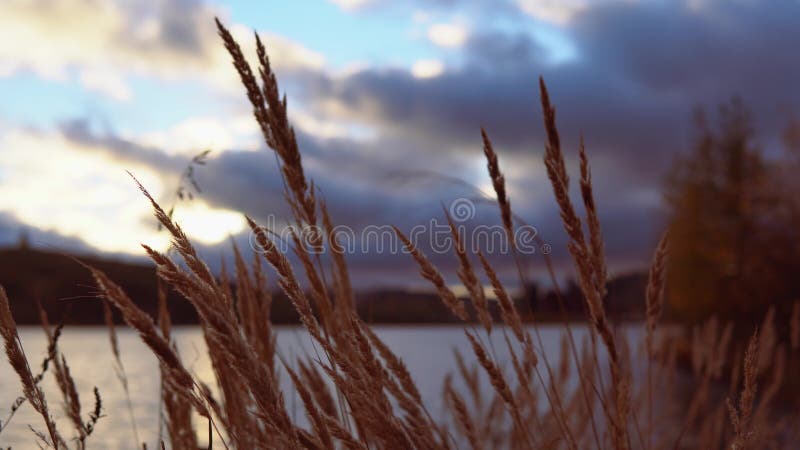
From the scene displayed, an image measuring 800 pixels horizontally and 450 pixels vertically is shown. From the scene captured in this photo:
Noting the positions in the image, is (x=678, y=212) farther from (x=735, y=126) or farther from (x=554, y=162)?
(x=554, y=162)

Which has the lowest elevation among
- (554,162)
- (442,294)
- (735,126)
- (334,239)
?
(442,294)

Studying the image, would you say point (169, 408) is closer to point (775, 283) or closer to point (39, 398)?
point (39, 398)

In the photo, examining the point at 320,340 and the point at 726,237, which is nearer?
the point at 320,340

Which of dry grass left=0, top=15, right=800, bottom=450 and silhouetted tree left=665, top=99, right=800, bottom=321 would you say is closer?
dry grass left=0, top=15, right=800, bottom=450

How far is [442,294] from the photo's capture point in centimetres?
175

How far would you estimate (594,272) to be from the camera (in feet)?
4.96

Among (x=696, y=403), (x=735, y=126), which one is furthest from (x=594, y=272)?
(x=735, y=126)

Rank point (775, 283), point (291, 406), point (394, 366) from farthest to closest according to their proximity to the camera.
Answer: point (775, 283), point (291, 406), point (394, 366)

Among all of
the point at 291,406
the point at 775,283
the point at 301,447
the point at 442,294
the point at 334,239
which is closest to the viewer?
the point at 301,447

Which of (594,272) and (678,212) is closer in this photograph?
(594,272)

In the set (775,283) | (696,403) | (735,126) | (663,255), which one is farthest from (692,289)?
(663,255)

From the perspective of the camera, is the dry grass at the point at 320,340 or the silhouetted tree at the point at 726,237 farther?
the silhouetted tree at the point at 726,237

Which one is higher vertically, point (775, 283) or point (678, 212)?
point (678, 212)

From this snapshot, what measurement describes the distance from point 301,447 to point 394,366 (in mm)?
534
